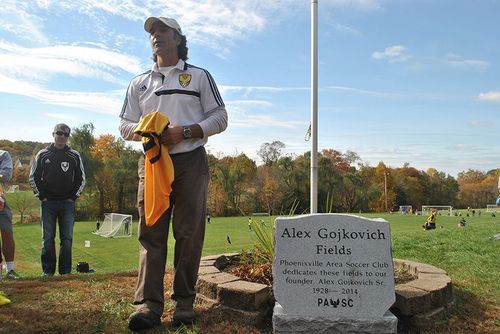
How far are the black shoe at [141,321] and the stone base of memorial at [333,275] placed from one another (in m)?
0.87

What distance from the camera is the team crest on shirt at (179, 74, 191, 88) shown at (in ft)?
11.1

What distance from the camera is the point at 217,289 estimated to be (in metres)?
3.63

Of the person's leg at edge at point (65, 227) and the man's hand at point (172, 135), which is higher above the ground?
the man's hand at point (172, 135)

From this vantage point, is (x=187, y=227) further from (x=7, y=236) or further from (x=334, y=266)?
(x=7, y=236)

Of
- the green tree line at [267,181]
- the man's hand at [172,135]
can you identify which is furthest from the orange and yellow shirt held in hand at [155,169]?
the green tree line at [267,181]

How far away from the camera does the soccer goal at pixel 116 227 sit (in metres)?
25.8

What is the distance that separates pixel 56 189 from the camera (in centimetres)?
589

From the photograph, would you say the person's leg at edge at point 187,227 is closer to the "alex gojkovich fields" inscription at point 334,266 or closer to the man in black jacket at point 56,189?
the "alex gojkovich fields" inscription at point 334,266

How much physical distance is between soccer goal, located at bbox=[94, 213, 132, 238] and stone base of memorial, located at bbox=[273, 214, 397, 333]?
23488 mm

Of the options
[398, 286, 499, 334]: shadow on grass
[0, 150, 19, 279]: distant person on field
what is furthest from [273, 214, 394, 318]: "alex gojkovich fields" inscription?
[0, 150, 19, 279]: distant person on field

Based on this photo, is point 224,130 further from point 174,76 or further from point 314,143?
point 314,143

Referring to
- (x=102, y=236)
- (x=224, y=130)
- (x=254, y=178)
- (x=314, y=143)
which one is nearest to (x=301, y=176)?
(x=254, y=178)

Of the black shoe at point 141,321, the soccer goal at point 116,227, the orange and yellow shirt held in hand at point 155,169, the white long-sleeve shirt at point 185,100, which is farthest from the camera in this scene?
the soccer goal at point 116,227

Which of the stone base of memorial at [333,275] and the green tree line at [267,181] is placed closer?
the stone base of memorial at [333,275]
